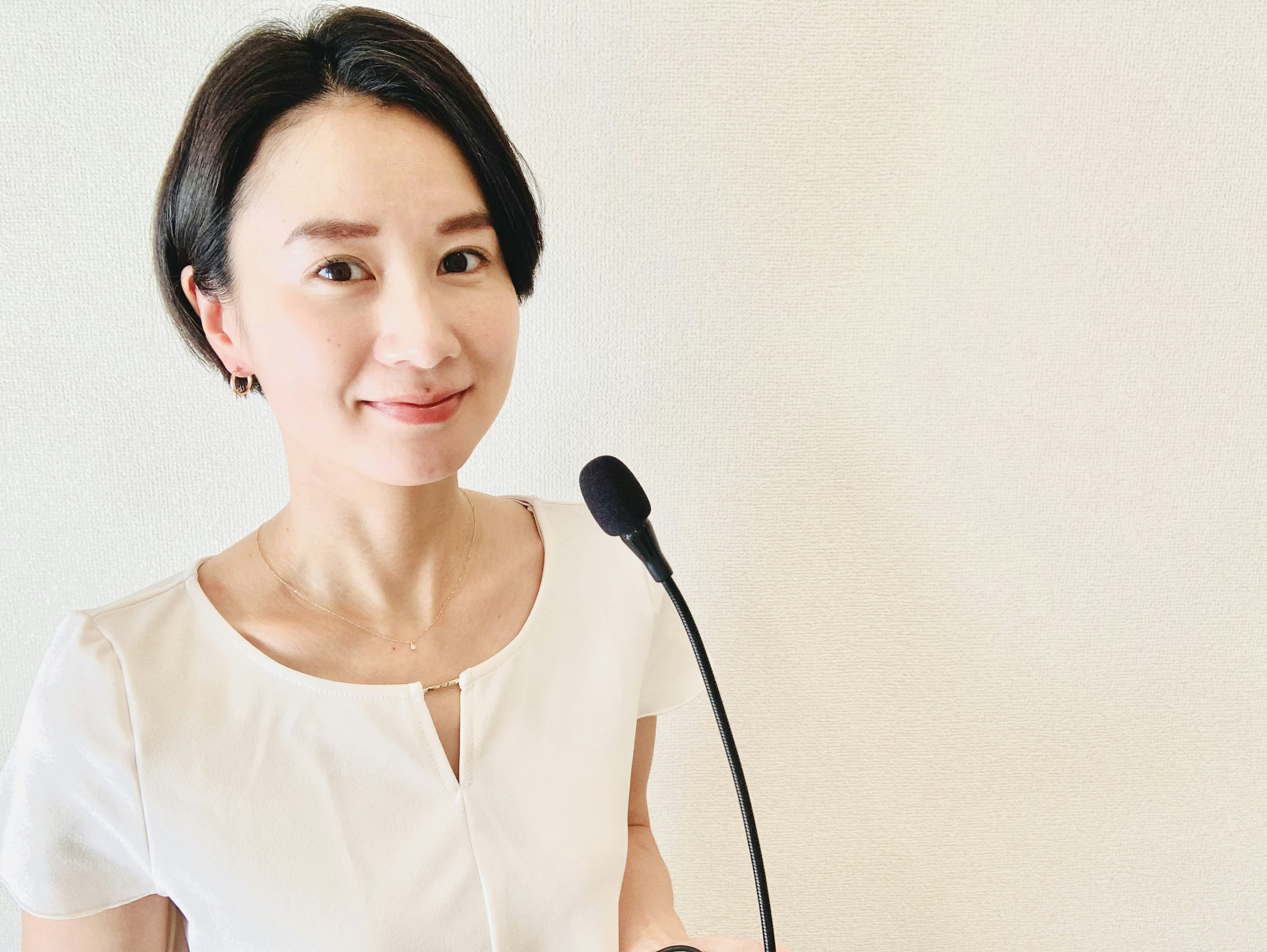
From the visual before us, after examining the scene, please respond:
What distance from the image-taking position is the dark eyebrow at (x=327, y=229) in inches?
28.2

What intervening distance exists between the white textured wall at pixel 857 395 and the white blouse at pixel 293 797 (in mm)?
304

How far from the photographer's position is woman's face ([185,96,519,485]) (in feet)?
2.38

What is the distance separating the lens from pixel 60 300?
103 centimetres

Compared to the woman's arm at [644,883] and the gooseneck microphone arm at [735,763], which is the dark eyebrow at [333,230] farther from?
the woman's arm at [644,883]

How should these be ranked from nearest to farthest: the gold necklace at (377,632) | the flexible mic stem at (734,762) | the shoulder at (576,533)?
the flexible mic stem at (734,762), the gold necklace at (377,632), the shoulder at (576,533)

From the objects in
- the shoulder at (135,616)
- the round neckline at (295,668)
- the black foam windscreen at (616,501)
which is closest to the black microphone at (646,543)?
the black foam windscreen at (616,501)

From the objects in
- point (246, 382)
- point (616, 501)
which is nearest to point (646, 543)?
point (616, 501)

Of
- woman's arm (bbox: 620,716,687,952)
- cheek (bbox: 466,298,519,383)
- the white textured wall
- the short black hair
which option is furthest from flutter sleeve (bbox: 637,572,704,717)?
the short black hair

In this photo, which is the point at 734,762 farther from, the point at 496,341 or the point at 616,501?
the point at 496,341

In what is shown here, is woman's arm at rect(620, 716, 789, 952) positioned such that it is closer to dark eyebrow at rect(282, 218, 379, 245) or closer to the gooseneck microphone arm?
the gooseneck microphone arm

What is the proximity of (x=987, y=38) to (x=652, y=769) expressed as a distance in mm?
894

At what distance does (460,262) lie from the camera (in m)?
0.79

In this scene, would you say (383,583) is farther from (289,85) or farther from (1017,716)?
(1017,716)

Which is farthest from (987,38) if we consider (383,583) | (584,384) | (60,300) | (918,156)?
(60,300)
